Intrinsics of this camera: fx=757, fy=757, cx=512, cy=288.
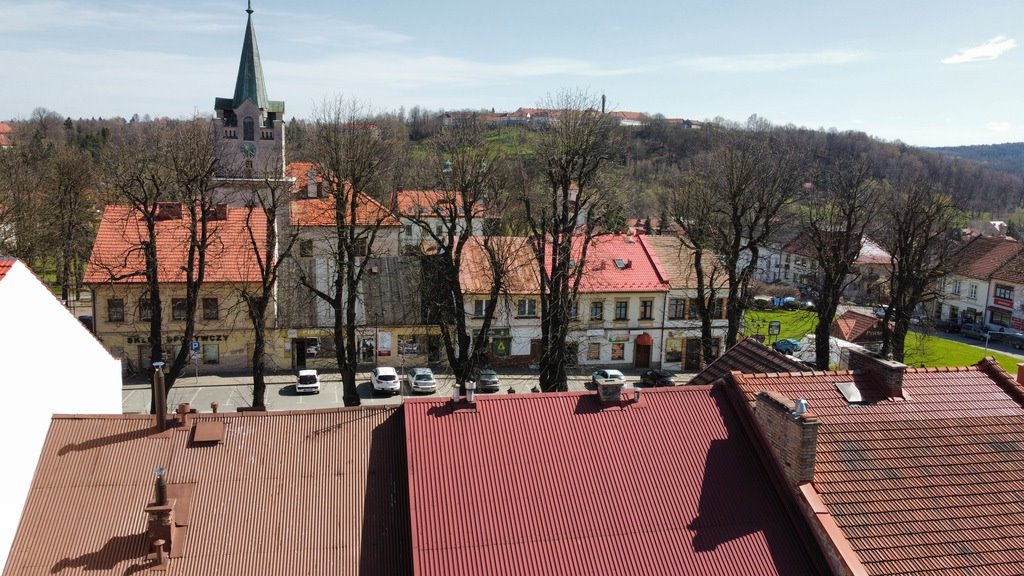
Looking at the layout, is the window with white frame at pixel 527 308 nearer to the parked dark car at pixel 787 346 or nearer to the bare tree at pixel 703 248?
the bare tree at pixel 703 248

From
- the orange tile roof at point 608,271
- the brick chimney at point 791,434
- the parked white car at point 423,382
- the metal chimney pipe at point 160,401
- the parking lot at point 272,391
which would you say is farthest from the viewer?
the orange tile roof at point 608,271

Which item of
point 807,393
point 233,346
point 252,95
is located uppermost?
point 252,95

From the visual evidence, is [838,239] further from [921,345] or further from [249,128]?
[249,128]

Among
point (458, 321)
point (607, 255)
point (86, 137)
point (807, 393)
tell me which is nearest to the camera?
point (807, 393)

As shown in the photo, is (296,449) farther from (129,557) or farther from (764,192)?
(764,192)

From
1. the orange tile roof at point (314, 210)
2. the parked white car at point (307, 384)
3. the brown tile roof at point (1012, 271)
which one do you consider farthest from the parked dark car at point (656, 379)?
the brown tile roof at point (1012, 271)

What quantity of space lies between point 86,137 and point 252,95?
7570 cm

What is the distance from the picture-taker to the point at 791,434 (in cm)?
1416

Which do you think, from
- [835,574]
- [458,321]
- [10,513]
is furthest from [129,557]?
[458,321]

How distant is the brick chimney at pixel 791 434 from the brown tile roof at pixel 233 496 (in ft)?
23.5

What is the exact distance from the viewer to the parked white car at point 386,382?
3594 centimetres

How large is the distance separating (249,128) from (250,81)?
250 centimetres

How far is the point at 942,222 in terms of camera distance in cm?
3906

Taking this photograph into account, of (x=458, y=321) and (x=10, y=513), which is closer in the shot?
(x=10, y=513)
